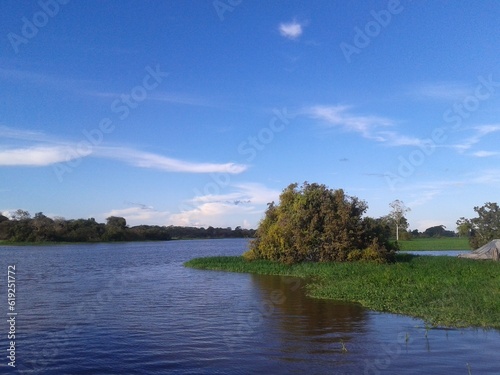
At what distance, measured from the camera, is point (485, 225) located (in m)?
53.8

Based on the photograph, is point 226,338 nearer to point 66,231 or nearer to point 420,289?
point 420,289

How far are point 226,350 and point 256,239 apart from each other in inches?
1159

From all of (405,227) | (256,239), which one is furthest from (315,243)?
(405,227)

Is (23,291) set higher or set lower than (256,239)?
lower

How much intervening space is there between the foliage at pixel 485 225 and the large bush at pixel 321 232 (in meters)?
20.7

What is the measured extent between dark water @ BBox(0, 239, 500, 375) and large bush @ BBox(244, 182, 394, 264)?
12752 millimetres

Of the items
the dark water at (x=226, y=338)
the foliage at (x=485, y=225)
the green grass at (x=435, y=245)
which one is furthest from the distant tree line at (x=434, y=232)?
the dark water at (x=226, y=338)

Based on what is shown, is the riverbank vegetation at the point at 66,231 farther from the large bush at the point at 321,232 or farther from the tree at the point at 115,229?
the large bush at the point at 321,232

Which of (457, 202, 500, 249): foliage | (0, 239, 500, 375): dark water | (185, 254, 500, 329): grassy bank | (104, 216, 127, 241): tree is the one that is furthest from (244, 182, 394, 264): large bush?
(104, 216, 127, 241): tree

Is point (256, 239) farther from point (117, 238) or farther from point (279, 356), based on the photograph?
point (117, 238)

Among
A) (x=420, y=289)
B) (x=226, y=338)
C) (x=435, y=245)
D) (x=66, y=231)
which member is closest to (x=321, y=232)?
(x=420, y=289)

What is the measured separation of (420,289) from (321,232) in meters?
17.0

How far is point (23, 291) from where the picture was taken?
26.4 m

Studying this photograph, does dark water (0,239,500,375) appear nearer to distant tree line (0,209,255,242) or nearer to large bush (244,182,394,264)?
large bush (244,182,394,264)
